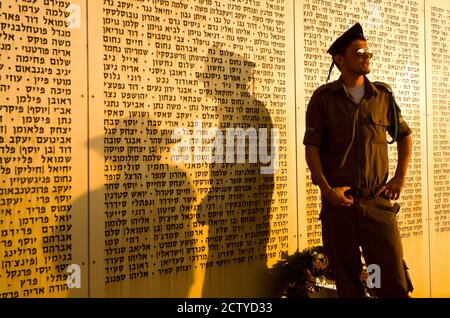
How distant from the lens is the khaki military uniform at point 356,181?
132 inches

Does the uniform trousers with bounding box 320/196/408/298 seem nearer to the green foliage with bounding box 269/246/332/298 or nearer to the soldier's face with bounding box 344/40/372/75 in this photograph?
the green foliage with bounding box 269/246/332/298

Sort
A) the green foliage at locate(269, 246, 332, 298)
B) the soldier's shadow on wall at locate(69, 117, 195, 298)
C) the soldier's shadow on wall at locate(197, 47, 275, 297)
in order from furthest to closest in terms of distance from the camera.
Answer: the green foliage at locate(269, 246, 332, 298) → the soldier's shadow on wall at locate(197, 47, 275, 297) → the soldier's shadow on wall at locate(69, 117, 195, 298)

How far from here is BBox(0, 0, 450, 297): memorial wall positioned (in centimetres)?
307

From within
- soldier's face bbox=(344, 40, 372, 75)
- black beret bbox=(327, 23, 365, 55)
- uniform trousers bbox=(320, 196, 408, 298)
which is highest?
black beret bbox=(327, 23, 365, 55)

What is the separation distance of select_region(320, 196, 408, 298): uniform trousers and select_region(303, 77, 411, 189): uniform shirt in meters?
0.17

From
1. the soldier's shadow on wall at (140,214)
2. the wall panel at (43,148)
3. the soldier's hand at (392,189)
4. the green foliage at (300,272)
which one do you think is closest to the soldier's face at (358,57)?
the soldier's hand at (392,189)

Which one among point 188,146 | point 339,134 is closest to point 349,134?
point 339,134

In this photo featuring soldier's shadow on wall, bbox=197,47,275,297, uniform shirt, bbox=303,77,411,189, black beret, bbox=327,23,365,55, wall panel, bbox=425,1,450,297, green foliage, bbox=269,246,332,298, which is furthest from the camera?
wall panel, bbox=425,1,450,297

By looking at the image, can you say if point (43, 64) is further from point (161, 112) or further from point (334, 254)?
point (334, 254)

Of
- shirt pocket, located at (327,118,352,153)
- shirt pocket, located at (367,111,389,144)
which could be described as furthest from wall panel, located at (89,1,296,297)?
shirt pocket, located at (367,111,389,144)

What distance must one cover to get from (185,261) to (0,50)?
5.85 feet

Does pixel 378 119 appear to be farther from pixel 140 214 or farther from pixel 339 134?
pixel 140 214
